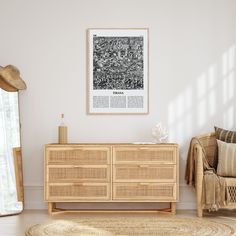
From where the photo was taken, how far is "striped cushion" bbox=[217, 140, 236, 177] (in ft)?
19.7

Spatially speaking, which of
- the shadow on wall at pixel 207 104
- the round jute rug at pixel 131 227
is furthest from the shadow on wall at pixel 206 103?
the round jute rug at pixel 131 227

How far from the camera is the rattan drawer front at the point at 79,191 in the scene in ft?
20.1

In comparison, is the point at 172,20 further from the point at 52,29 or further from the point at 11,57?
the point at 11,57

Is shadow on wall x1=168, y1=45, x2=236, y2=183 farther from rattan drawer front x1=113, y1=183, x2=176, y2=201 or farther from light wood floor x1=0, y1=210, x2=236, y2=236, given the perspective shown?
light wood floor x1=0, y1=210, x2=236, y2=236

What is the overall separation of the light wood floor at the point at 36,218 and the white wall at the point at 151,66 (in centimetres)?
35

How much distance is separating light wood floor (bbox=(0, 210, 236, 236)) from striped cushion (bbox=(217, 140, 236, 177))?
0.44 meters

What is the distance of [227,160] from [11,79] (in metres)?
2.40

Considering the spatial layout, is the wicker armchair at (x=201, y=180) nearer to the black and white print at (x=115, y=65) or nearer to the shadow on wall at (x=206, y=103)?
the shadow on wall at (x=206, y=103)

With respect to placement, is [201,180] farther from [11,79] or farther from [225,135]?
[11,79]

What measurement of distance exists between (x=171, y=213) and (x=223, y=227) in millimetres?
915

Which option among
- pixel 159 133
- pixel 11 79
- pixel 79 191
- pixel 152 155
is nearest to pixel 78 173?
pixel 79 191

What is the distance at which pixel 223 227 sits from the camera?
533 cm

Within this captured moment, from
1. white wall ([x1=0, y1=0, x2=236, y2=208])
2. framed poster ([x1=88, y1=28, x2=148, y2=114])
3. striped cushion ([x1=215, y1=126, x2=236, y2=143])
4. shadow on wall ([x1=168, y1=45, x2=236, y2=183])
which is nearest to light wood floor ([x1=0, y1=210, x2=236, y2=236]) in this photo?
white wall ([x1=0, y1=0, x2=236, y2=208])

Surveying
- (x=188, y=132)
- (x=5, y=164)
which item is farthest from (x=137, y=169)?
(x=5, y=164)
